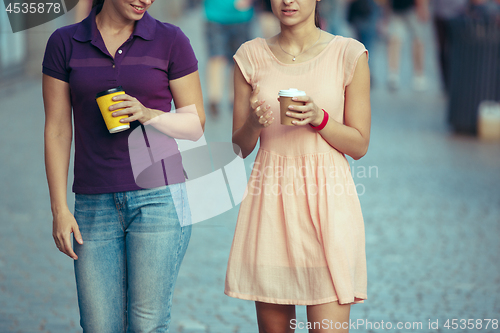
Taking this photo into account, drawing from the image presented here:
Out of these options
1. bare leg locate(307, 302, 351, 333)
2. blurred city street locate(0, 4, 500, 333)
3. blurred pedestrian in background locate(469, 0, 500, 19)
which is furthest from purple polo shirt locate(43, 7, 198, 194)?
blurred pedestrian in background locate(469, 0, 500, 19)

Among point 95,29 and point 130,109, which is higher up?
point 95,29

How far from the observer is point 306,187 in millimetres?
2447

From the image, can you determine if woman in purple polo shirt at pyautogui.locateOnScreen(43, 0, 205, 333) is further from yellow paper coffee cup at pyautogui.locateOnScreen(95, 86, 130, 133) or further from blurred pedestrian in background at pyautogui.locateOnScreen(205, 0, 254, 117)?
blurred pedestrian in background at pyautogui.locateOnScreen(205, 0, 254, 117)

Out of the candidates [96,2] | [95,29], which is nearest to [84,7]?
[96,2]

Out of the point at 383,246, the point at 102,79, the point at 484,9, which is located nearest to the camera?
the point at 102,79

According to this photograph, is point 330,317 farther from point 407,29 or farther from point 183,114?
point 407,29

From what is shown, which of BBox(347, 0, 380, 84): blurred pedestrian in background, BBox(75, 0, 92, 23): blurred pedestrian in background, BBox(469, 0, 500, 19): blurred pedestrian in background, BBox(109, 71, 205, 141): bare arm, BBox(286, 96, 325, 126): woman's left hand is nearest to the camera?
BBox(286, 96, 325, 126): woman's left hand

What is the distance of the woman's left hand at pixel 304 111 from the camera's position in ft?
7.14

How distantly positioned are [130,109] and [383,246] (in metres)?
3.39

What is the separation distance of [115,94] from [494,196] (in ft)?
16.7

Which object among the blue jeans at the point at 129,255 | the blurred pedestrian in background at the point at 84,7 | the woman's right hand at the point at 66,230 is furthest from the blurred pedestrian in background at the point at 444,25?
the woman's right hand at the point at 66,230

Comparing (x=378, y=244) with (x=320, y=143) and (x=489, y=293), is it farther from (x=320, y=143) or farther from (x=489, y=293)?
(x=320, y=143)

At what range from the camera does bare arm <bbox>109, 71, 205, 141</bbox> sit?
7.71ft

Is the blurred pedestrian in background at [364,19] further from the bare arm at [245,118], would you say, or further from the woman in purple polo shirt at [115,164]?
the woman in purple polo shirt at [115,164]
